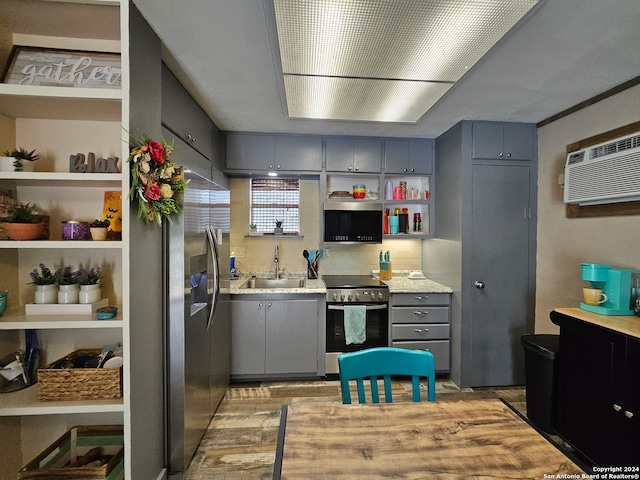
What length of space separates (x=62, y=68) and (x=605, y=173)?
336 centimetres

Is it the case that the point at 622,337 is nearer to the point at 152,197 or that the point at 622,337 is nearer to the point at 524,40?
the point at 524,40

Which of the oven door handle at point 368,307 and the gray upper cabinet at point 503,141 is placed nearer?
the gray upper cabinet at point 503,141

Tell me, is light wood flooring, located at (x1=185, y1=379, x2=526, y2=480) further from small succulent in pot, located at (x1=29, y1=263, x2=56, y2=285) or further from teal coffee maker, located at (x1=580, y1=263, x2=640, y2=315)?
small succulent in pot, located at (x1=29, y1=263, x2=56, y2=285)

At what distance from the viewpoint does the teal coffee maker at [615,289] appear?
6.31 ft

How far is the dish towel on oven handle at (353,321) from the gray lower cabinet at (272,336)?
0.30 meters

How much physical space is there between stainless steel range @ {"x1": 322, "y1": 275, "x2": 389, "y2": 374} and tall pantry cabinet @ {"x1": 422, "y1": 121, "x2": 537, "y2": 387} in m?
0.72

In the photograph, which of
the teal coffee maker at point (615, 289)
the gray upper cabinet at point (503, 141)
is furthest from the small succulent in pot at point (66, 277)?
the gray upper cabinet at point (503, 141)

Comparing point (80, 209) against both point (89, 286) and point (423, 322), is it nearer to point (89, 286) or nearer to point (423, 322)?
point (89, 286)

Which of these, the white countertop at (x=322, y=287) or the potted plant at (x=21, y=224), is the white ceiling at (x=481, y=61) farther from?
the white countertop at (x=322, y=287)

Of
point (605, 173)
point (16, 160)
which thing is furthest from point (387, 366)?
point (605, 173)

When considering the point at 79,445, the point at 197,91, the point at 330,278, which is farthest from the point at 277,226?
the point at 79,445

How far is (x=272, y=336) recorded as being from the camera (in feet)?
9.68

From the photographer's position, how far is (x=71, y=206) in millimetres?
1527

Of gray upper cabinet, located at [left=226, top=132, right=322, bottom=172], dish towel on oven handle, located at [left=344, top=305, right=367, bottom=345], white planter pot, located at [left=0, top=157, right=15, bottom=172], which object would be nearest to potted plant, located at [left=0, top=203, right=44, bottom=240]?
white planter pot, located at [left=0, top=157, right=15, bottom=172]
